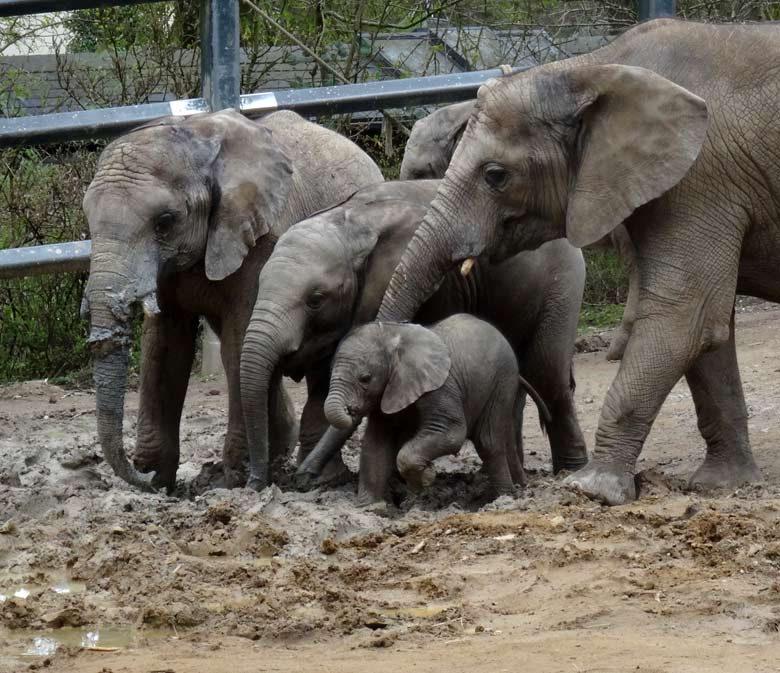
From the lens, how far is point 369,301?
831 cm

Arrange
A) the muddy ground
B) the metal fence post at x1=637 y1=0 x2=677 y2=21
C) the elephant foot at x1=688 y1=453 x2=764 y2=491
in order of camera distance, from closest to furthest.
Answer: the muddy ground
the elephant foot at x1=688 y1=453 x2=764 y2=491
the metal fence post at x1=637 y1=0 x2=677 y2=21

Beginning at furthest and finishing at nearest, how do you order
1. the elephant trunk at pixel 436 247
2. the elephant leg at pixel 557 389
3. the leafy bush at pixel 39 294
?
1. the leafy bush at pixel 39 294
2. the elephant leg at pixel 557 389
3. the elephant trunk at pixel 436 247

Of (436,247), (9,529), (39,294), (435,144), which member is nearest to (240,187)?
(436,247)

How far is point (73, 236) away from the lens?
12586mm

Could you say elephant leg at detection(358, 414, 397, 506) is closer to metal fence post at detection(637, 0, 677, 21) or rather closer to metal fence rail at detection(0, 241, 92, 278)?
metal fence rail at detection(0, 241, 92, 278)

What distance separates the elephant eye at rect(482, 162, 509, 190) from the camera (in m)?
7.73

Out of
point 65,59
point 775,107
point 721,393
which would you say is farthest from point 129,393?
point 775,107

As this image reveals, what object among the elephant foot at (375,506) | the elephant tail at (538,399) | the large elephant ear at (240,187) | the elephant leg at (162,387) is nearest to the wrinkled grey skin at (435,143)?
the elephant tail at (538,399)

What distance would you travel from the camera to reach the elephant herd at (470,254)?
7.59m

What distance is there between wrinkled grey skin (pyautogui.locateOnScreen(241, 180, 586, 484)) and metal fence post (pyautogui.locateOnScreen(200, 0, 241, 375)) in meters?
2.55

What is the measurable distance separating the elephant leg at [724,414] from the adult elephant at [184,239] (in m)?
1.91

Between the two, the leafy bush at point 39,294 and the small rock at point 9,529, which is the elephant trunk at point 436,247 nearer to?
the small rock at point 9,529

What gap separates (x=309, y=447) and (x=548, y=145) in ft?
6.19

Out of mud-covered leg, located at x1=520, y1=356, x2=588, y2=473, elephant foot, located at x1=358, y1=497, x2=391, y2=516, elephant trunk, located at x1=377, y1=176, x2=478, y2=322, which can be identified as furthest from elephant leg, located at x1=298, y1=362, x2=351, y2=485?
mud-covered leg, located at x1=520, y1=356, x2=588, y2=473
